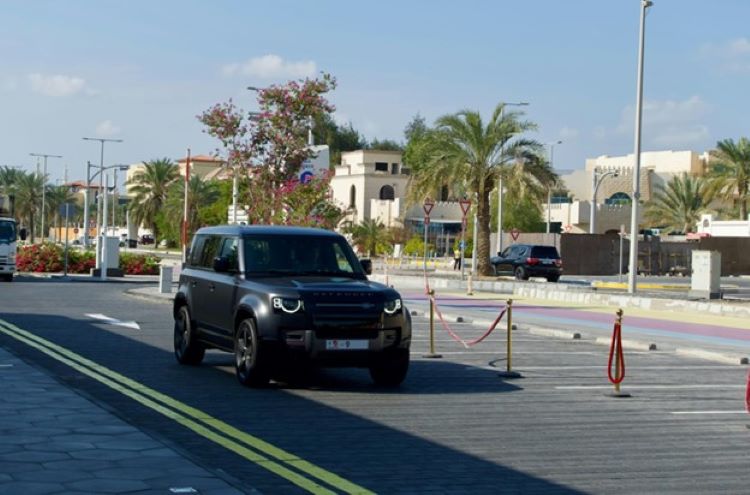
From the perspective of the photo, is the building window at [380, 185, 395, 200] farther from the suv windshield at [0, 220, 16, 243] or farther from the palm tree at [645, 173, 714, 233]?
the suv windshield at [0, 220, 16, 243]

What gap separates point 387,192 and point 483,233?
5192 centimetres

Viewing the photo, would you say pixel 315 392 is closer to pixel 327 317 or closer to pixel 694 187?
pixel 327 317

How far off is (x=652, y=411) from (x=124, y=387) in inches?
224

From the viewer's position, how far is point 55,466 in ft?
28.2

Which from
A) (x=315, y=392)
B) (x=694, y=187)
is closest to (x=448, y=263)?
(x=694, y=187)

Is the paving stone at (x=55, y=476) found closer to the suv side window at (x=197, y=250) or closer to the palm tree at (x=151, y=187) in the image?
the suv side window at (x=197, y=250)

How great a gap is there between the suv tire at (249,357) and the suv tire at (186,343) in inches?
73.7

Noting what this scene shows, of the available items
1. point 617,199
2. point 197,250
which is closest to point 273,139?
point 197,250

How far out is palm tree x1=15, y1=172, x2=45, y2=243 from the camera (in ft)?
384

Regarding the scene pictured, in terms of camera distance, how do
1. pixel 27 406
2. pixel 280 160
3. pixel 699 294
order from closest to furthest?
pixel 27 406
pixel 699 294
pixel 280 160

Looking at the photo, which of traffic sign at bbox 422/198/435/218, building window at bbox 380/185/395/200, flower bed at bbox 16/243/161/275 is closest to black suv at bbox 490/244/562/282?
traffic sign at bbox 422/198/435/218

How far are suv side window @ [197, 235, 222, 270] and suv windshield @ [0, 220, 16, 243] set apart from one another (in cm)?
2811

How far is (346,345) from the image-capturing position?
13422mm

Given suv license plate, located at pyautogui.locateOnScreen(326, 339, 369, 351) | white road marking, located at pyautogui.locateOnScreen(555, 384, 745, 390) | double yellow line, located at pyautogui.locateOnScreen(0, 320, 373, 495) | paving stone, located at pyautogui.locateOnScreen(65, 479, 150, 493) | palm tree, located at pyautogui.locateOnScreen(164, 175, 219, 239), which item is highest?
palm tree, located at pyautogui.locateOnScreen(164, 175, 219, 239)
